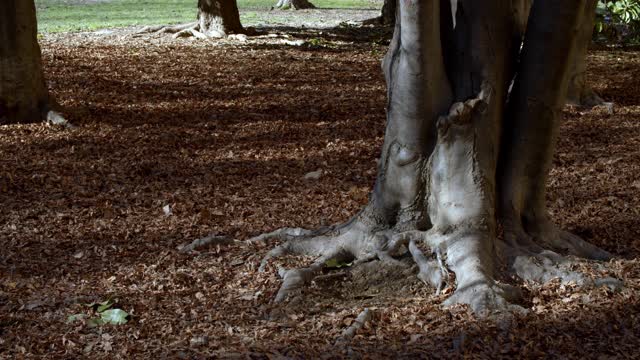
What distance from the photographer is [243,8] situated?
33.0 meters

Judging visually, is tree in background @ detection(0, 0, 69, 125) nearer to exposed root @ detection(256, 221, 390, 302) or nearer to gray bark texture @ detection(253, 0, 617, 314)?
exposed root @ detection(256, 221, 390, 302)

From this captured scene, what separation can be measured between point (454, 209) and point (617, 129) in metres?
5.24

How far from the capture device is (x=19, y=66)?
31.7ft

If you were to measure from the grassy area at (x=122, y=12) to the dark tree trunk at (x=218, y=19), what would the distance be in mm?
3472

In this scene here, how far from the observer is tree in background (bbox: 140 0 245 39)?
18094mm

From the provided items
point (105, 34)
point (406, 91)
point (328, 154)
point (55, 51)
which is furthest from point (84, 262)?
point (105, 34)

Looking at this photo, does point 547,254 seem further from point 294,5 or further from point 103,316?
point 294,5

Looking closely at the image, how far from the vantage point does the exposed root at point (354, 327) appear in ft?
14.1

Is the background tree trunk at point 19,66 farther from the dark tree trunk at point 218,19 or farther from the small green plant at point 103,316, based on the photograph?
the dark tree trunk at point 218,19

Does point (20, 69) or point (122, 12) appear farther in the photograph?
point (122, 12)

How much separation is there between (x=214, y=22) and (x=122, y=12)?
10.6m

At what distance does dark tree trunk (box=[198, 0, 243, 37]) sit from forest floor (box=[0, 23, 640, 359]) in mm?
4912

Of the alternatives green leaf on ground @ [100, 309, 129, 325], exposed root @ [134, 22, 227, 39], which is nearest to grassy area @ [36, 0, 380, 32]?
exposed root @ [134, 22, 227, 39]

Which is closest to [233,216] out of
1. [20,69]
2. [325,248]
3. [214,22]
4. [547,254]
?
[325,248]
